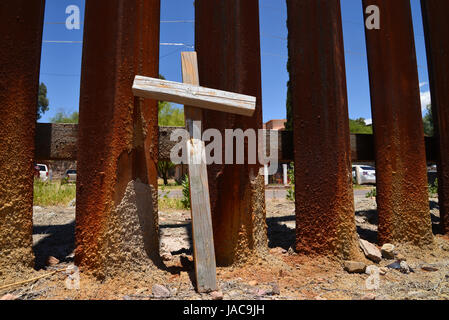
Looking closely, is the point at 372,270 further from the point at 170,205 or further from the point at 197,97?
the point at 170,205

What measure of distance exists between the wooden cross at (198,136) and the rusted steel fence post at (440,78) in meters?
2.64

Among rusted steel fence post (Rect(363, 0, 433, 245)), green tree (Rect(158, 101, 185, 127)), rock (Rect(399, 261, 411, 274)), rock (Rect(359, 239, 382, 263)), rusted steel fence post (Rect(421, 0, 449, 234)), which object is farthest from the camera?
green tree (Rect(158, 101, 185, 127))

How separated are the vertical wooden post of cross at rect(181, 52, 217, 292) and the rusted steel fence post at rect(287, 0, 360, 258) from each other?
0.98m

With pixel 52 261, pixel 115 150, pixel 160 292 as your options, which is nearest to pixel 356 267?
pixel 160 292

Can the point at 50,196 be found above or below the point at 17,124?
below

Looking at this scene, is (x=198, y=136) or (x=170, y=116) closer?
(x=198, y=136)

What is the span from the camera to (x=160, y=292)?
1932 millimetres

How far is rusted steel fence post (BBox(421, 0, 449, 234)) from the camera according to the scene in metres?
3.43

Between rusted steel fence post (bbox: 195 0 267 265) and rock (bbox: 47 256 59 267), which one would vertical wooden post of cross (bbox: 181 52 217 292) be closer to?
rusted steel fence post (bbox: 195 0 267 265)

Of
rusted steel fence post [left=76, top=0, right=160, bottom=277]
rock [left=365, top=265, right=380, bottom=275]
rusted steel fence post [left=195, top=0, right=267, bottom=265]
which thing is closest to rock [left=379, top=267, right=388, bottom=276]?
rock [left=365, top=265, right=380, bottom=275]

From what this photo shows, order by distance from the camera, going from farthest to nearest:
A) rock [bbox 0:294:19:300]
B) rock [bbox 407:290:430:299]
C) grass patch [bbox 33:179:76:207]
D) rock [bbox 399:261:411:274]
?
grass patch [bbox 33:179:76:207], rock [bbox 399:261:411:274], rock [bbox 407:290:430:299], rock [bbox 0:294:19:300]

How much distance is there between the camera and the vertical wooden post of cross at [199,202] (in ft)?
6.57

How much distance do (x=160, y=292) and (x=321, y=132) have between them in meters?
1.82

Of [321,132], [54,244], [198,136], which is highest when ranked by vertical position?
[321,132]
